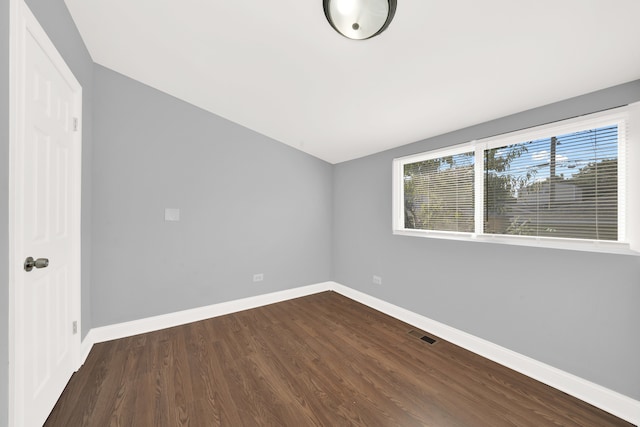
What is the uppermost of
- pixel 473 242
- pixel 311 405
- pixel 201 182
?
pixel 201 182

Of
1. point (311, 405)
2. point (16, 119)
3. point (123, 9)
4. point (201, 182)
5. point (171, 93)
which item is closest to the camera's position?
point (16, 119)

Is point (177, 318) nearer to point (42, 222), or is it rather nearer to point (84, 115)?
point (42, 222)

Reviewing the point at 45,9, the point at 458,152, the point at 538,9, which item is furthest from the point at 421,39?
the point at 45,9

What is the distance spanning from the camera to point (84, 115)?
2193 mm

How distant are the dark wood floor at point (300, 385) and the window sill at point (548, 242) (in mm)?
1082

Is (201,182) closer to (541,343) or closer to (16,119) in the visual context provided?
(16,119)

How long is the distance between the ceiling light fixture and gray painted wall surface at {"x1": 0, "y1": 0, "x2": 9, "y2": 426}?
1.55 meters

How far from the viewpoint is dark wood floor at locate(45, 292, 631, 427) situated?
1594 millimetres

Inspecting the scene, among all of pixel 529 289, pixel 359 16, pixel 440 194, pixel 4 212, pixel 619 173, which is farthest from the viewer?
pixel 440 194

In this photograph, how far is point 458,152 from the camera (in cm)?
260

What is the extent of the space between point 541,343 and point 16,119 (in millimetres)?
3662

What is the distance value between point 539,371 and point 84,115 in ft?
14.5

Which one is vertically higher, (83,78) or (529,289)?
(83,78)

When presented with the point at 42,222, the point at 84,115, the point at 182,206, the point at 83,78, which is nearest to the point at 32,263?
the point at 42,222
